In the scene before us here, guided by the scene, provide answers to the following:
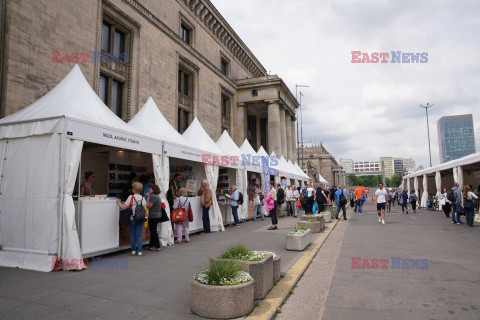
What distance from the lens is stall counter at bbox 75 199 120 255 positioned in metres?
6.55

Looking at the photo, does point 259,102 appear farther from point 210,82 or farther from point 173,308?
→ point 173,308

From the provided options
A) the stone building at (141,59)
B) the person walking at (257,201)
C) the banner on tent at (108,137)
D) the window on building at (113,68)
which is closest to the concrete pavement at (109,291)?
the banner on tent at (108,137)

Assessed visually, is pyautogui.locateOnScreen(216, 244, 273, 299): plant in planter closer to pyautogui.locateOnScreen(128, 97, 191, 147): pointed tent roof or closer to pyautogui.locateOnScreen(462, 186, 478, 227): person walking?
pyautogui.locateOnScreen(128, 97, 191, 147): pointed tent roof

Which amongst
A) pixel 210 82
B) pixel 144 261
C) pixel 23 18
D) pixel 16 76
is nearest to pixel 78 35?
pixel 23 18

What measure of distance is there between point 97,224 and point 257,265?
4.38 m

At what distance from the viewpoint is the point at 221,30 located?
29219 mm

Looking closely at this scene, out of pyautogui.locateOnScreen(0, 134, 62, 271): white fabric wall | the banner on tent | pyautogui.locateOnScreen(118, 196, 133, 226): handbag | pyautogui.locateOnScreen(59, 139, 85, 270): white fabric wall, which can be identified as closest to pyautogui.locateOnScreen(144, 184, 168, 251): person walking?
pyautogui.locateOnScreen(118, 196, 133, 226): handbag

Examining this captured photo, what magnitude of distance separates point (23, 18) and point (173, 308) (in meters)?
12.6

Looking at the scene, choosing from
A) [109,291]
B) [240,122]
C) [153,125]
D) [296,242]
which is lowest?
[109,291]

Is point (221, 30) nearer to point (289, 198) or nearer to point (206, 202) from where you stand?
point (289, 198)

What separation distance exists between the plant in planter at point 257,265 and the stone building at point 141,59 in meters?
10.4

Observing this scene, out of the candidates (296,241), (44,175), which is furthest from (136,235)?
(296,241)

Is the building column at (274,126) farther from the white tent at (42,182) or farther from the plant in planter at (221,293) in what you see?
the plant in planter at (221,293)

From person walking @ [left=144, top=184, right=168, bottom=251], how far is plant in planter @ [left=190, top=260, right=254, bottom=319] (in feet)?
14.2
